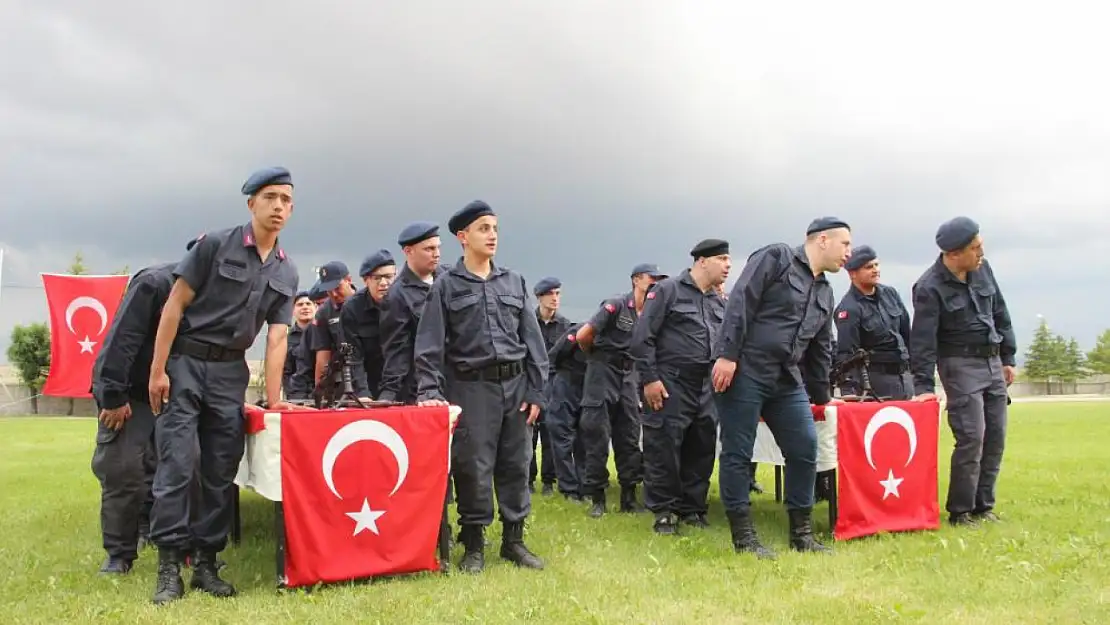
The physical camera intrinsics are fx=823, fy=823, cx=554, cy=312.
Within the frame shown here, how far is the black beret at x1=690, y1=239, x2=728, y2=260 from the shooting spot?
20.8ft

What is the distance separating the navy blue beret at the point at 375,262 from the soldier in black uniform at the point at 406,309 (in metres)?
0.35

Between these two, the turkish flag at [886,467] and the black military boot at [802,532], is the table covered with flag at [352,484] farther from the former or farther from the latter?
the turkish flag at [886,467]

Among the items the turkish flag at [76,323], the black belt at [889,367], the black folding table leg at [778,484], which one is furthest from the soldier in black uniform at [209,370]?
the turkish flag at [76,323]

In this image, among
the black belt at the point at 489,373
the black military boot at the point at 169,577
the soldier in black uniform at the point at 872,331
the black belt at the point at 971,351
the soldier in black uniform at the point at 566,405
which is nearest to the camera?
the black military boot at the point at 169,577

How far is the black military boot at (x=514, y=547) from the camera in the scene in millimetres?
4962

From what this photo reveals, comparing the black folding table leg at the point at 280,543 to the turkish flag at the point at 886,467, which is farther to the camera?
the turkish flag at the point at 886,467

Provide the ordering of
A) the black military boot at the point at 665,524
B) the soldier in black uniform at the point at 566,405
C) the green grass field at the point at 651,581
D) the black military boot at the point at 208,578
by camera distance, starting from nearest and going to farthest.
Answer: the green grass field at the point at 651,581 → the black military boot at the point at 208,578 → the black military boot at the point at 665,524 → the soldier in black uniform at the point at 566,405

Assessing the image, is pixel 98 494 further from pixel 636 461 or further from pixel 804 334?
pixel 804 334

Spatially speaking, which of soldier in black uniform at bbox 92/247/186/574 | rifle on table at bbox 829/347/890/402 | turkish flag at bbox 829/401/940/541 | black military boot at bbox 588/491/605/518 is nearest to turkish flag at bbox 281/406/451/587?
soldier in black uniform at bbox 92/247/186/574

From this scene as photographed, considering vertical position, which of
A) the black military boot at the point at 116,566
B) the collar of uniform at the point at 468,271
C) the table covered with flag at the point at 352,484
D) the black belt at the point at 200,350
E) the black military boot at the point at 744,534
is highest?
the collar of uniform at the point at 468,271

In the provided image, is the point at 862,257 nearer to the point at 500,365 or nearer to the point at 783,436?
the point at 783,436

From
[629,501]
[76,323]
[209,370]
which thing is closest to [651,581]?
[209,370]

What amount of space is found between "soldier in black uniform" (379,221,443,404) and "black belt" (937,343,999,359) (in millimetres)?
3896

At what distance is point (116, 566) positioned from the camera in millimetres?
4836
